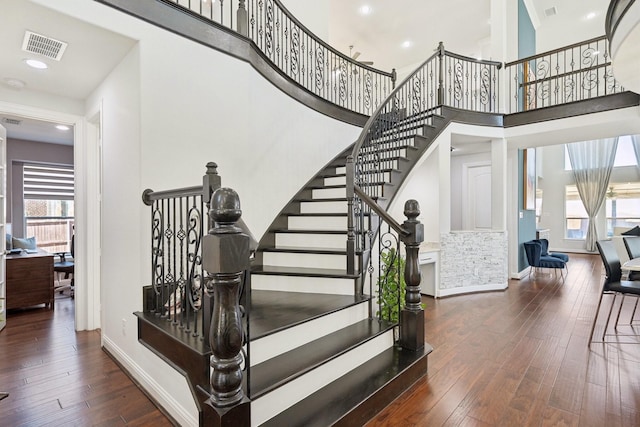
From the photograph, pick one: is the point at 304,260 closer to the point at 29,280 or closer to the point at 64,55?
the point at 64,55

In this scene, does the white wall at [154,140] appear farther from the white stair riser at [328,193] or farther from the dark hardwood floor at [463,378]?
the white stair riser at [328,193]

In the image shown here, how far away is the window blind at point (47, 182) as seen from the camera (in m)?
6.25

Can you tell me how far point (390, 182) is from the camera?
4184 millimetres

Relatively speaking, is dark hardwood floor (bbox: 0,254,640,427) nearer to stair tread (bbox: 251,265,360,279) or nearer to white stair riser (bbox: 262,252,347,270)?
stair tread (bbox: 251,265,360,279)

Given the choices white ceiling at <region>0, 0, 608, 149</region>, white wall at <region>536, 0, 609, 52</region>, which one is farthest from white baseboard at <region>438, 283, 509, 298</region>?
white wall at <region>536, 0, 609, 52</region>

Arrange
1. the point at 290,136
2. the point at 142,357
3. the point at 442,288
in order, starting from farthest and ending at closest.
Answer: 1. the point at 442,288
2. the point at 290,136
3. the point at 142,357

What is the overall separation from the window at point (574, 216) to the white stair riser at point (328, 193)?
9.77 meters

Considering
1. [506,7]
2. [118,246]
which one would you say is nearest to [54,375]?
[118,246]

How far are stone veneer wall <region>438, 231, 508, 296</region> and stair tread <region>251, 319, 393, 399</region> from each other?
283 centimetres

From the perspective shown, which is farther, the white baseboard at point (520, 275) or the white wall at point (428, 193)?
the white baseboard at point (520, 275)

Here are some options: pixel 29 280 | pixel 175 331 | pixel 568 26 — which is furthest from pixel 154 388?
pixel 568 26

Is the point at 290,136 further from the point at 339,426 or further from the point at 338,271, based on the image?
the point at 339,426

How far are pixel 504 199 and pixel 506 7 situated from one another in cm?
368

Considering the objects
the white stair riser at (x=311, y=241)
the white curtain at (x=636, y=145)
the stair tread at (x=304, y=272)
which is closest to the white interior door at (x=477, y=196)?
the white stair riser at (x=311, y=241)
